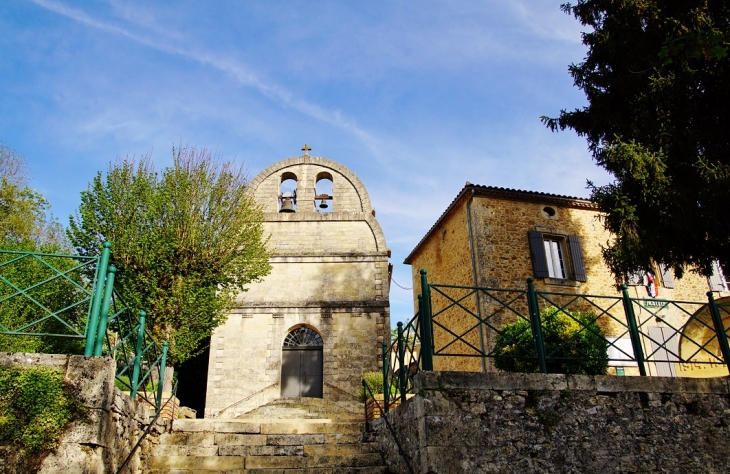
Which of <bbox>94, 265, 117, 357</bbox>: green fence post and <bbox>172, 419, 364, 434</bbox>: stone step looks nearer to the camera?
<bbox>94, 265, 117, 357</bbox>: green fence post

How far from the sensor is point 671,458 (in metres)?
5.13

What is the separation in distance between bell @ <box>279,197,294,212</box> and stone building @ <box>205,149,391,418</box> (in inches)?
1.2

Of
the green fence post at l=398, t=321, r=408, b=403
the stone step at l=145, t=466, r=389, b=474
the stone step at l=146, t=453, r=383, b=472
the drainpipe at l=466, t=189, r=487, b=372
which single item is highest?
the drainpipe at l=466, t=189, r=487, b=372

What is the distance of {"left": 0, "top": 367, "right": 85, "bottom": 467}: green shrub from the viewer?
3.99 m

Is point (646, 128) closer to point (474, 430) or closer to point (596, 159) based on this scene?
point (596, 159)

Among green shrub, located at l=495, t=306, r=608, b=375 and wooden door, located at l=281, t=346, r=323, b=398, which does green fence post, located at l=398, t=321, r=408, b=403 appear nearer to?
green shrub, located at l=495, t=306, r=608, b=375

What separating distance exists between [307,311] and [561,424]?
30.4ft

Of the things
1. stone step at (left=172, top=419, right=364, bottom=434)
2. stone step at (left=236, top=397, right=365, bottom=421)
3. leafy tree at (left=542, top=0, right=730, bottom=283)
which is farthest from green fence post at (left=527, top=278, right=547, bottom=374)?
stone step at (left=236, top=397, right=365, bottom=421)

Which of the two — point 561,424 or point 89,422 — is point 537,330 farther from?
point 89,422

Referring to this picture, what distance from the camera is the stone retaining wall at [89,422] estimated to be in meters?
4.05

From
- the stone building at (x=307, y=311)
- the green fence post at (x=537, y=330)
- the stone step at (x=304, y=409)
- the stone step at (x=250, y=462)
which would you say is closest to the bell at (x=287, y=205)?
the stone building at (x=307, y=311)

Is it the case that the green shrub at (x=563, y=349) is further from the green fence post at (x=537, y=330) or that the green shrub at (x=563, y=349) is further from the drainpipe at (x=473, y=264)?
the drainpipe at (x=473, y=264)

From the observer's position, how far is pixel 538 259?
13156 mm

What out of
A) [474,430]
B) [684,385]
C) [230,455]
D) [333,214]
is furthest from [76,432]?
[333,214]
